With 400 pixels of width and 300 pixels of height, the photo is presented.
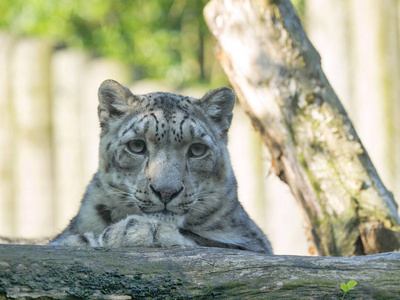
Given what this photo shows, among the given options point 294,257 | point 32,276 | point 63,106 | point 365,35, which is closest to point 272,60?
point 294,257

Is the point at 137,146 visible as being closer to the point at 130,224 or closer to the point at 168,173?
the point at 168,173

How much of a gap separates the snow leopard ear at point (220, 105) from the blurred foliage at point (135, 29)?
29.6ft

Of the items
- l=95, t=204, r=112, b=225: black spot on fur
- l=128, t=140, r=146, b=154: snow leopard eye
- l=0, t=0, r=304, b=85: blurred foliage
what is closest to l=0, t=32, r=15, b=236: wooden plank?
l=0, t=0, r=304, b=85: blurred foliage

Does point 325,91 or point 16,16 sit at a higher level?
point 16,16

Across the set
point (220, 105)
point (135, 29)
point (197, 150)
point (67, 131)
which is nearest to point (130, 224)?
point (197, 150)

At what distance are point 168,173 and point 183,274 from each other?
1.12 meters

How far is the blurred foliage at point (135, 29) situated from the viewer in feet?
48.4

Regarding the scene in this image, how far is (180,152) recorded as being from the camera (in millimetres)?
4660

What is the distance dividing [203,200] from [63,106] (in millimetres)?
8001

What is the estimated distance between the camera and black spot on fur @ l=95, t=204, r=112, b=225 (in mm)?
4773

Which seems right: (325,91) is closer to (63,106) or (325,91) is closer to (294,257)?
(294,257)

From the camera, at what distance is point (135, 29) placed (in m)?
15.4

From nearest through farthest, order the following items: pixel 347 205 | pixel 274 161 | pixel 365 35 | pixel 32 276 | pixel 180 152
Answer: pixel 32 276, pixel 180 152, pixel 347 205, pixel 274 161, pixel 365 35

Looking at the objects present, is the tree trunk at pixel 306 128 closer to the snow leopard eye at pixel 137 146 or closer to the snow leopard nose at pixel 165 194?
the snow leopard eye at pixel 137 146
